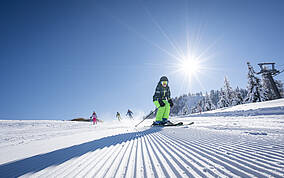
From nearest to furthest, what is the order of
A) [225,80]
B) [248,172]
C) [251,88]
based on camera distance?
1. [248,172]
2. [251,88]
3. [225,80]

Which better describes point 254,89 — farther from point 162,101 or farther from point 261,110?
point 162,101

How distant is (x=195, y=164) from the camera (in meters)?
1.12

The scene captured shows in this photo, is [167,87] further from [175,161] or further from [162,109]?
[175,161]

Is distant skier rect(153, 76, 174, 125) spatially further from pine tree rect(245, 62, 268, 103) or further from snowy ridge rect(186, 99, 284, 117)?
pine tree rect(245, 62, 268, 103)

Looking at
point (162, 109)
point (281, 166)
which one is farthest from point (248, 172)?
point (162, 109)

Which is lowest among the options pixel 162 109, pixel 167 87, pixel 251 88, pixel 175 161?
pixel 175 161

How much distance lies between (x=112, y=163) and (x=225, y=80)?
4342 centimetres

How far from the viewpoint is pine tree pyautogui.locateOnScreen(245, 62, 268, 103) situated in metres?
26.5

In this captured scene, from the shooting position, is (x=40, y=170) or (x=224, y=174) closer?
(x=224, y=174)

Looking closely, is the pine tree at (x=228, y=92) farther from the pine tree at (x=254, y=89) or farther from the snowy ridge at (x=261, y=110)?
the snowy ridge at (x=261, y=110)

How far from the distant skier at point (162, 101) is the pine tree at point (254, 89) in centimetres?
2998

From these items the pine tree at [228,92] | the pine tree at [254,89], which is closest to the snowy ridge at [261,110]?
the pine tree at [254,89]

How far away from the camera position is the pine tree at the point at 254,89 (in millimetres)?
26531

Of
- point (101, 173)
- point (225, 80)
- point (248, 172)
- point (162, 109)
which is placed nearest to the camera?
point (248, 172)
